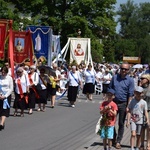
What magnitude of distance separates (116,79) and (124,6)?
10386cm

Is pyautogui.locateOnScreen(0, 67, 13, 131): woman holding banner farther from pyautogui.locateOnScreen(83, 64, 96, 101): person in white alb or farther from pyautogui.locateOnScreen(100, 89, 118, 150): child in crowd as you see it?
pyautogui.locateOnScreen(83, 64, 96, 101): person in white alb

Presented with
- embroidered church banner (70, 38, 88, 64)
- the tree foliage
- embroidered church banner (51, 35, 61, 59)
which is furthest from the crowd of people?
the tree foliage

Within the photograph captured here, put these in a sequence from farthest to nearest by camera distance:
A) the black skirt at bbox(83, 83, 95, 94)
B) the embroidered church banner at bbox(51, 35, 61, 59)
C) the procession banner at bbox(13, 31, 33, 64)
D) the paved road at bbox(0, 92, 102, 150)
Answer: the embroidered church banner at bbox(51, 35, 61, 59), the black skirt at bbox(83, 83, 95, 94), the procession banner at bbox(13, 31, 33, 64), the paved road at bbox(0, 92, 102, 150)

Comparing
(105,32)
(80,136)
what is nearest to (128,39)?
(105,32)

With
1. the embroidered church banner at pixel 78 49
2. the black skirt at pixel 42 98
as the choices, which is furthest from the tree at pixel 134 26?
the black skirt at pixel 42 98

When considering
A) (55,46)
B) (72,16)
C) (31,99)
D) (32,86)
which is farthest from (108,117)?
(72,16)

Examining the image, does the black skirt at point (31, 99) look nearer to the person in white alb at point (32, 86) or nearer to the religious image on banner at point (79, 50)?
the person in white alb at point (32, 86)

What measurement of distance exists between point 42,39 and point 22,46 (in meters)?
3.33

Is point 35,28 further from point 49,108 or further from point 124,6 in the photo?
point 124,6

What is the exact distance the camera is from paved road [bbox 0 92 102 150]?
1127cm

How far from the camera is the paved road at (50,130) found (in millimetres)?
11267

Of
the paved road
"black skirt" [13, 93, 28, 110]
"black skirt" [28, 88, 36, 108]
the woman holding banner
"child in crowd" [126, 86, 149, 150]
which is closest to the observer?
"child in crowd" [126, 86, 149, 150]

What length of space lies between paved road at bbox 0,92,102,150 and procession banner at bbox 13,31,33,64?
296 cm

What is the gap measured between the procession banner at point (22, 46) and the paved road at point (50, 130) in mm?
2961
